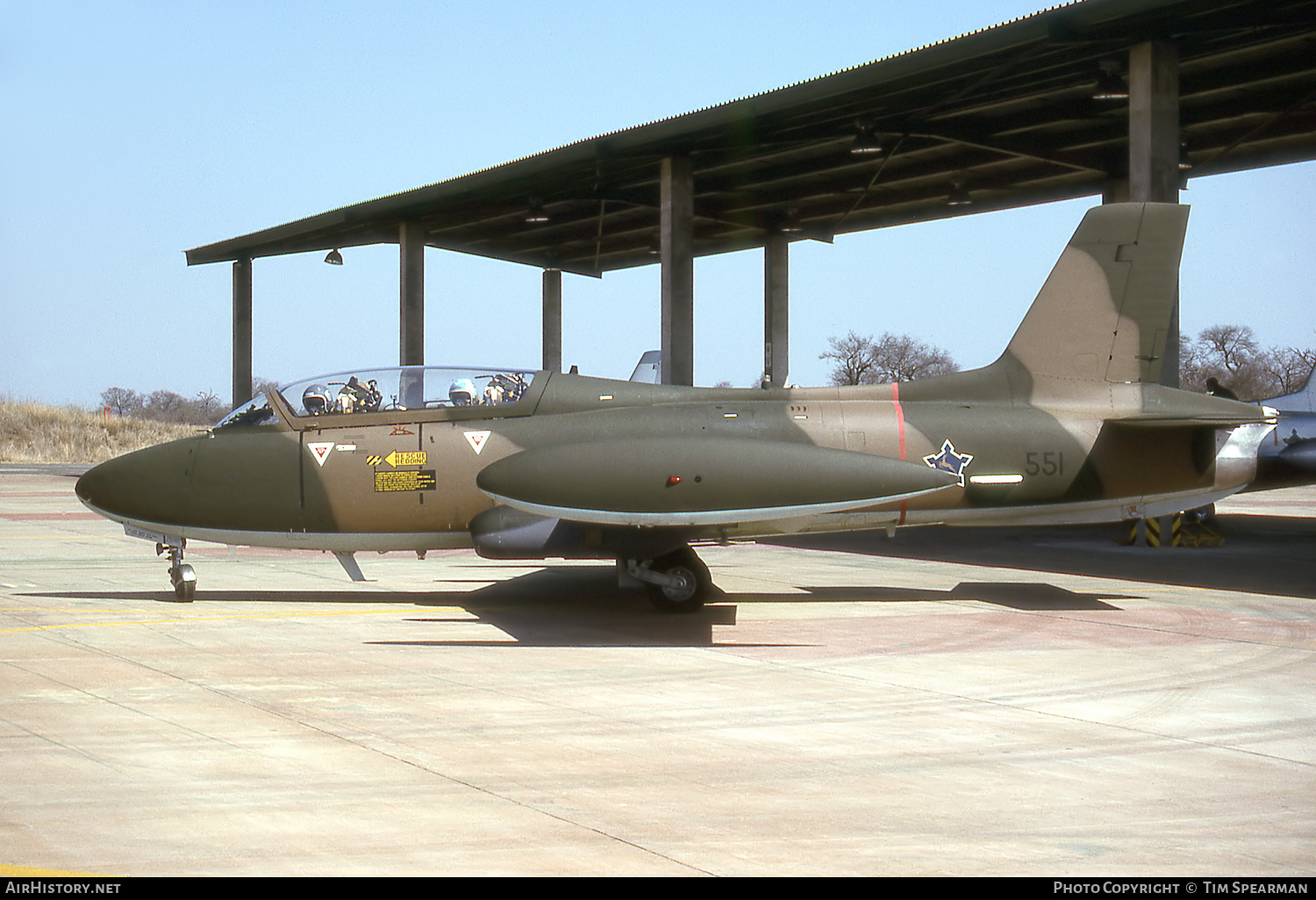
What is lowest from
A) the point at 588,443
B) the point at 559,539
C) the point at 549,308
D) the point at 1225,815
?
the point at 1225,815

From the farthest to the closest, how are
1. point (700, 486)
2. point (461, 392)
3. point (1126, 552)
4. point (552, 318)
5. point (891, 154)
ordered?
1. point (552, 318)
2. point (891, 154)
3. point (1126, 552)
4. point (461, 392)
5. point (700, 486)

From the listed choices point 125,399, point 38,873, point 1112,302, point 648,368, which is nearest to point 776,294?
point 648,368

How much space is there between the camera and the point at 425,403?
11797 millimetres

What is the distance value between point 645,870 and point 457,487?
7.62 m

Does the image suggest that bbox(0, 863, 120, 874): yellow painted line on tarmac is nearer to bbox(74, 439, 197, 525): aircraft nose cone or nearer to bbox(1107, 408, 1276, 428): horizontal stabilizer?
bbox(74, 439, 197, 525): aircraft nose cone

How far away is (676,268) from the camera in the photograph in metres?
25.6

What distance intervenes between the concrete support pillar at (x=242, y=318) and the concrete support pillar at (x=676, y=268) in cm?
2250

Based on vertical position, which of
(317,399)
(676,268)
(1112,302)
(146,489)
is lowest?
(146,489)

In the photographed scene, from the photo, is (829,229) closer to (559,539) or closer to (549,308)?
(549,308)

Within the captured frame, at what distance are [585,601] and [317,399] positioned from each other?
3598 mm

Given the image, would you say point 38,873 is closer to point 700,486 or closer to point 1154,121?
point 700,486

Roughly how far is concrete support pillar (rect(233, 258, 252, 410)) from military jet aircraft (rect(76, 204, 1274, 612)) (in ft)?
106

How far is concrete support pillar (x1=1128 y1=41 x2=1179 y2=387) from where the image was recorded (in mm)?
16844
